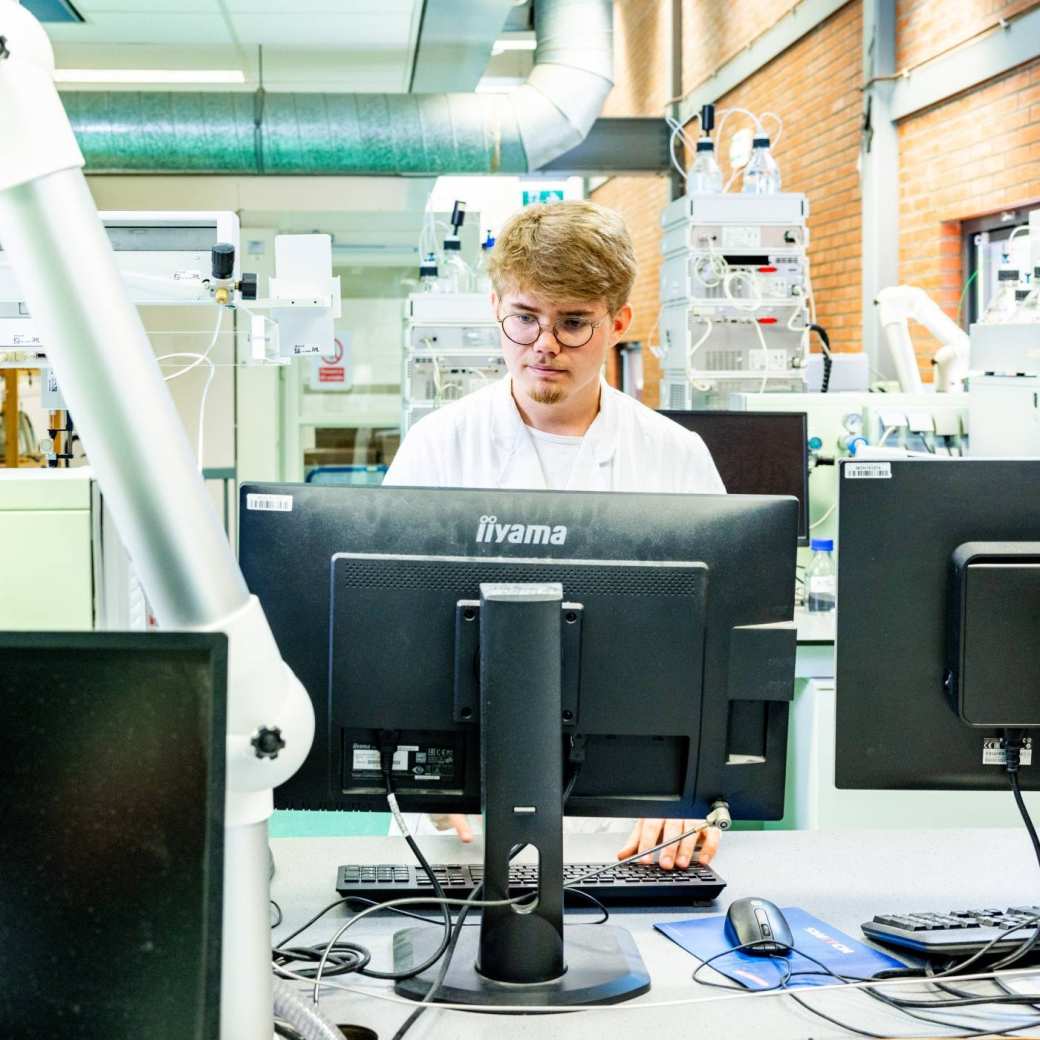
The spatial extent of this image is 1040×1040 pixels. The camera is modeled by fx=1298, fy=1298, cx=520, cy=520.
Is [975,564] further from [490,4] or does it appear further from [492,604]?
[490,4]

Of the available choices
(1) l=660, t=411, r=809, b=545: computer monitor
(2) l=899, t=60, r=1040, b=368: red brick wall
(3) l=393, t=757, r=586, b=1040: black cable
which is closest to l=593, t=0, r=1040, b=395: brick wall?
(2) l=899, t=60, r=1040, b=368: red brick wall

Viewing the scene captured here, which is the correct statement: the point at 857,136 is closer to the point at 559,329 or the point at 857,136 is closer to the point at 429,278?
the point at 429,278

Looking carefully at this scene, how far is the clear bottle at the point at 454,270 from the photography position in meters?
4.96

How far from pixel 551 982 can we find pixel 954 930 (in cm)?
41

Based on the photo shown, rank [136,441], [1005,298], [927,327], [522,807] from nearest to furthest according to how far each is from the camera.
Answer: [136,441] → [522,807] → [1005,298] → [927,327]

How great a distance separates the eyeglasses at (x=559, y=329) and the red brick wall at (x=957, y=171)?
11.0 ft

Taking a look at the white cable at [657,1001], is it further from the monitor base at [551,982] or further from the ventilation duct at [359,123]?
the ventilation duct at [359,123]

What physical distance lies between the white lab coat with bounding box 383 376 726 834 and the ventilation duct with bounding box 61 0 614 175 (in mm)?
4439

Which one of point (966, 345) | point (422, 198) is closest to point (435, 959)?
point (966, 345)

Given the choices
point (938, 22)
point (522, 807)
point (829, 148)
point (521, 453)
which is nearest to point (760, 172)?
point (938, 22)

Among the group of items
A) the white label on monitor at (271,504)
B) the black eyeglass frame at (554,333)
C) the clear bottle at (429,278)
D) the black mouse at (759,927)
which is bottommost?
the black mouse at (759,927)

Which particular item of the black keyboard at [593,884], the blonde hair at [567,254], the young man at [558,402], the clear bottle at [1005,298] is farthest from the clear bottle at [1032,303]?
the black keyboard at [593,884]

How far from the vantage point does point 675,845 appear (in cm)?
145

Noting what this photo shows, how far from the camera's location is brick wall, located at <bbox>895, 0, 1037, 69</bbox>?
4.68m
